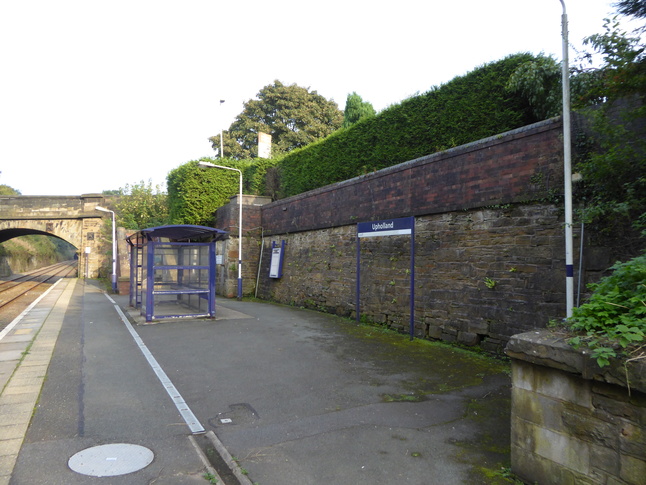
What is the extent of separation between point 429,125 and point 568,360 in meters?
9.33

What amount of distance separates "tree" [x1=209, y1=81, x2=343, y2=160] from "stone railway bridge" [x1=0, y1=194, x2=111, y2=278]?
1201 cm

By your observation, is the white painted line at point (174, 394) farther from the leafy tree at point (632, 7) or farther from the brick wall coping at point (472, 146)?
the brick wall coping at point (472, 146)

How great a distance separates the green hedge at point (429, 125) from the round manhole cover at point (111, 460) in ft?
29.8

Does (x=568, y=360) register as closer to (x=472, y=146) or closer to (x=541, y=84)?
(x=472, y=146)

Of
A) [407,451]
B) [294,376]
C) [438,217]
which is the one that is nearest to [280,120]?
[438,217]

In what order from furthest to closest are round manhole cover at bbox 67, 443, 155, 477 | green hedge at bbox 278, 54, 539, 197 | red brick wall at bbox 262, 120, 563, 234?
1. green hedge at bbox 278, 54, 539, 197
2. red brick wall at bbox 262, 120, 563, 234
3. round manhole cover at bbox 67, 443, 155, 477

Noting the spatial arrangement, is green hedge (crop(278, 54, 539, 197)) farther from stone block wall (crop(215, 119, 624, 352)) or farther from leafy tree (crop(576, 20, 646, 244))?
leafy tree (crop(576, 20, 646, 244))

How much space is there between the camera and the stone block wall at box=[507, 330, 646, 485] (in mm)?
2625

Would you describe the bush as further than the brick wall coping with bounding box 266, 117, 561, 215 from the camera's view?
No

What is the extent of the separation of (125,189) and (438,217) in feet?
102

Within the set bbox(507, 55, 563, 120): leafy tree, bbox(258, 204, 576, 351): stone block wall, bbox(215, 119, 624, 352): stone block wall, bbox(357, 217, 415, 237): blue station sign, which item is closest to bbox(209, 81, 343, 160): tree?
bbox(215, 119, 624, 352): stone block wall

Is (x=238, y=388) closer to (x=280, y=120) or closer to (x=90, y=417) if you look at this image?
(x=90, y=417)

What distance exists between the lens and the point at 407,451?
3838mm

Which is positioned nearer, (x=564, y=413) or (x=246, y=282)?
(x=564, y=413)
